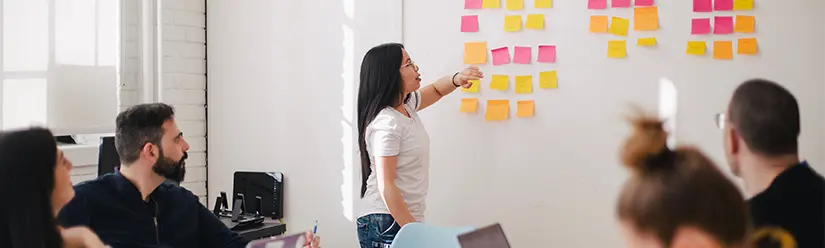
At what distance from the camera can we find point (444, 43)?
11.5 ft

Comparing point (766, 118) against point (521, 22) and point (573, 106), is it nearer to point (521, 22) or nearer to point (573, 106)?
point (573, 106)

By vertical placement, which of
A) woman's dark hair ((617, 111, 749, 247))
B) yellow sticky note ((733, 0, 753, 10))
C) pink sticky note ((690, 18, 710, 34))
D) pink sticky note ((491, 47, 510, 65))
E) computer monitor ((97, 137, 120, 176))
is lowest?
computer monitor ((97, 137, 120, 176))

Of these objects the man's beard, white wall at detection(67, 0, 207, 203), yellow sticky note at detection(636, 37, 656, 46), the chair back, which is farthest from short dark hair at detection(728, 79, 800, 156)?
white wall at detection(67, 0, 207, 203)

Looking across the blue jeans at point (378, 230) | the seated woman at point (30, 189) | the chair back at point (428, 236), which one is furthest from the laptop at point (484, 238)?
the blue jeans at point (378, 230)

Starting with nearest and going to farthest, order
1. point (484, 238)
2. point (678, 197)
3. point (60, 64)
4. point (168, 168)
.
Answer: point (678, 197) → point (484, 238) → point (168, 168) → point (60, 64)

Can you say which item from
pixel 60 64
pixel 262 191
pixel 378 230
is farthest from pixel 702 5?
pixel 60 64

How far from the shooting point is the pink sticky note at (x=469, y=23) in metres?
3.44

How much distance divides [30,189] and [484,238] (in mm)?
1041

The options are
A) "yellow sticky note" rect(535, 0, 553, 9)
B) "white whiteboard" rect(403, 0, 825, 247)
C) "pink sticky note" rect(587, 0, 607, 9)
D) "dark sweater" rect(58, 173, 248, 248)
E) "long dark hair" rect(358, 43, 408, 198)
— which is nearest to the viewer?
"dark sweater" rect(58, 173, 248, 248)

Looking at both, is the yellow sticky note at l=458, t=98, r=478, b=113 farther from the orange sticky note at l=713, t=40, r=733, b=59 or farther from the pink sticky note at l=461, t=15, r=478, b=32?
the orange sticky note at l=713, t=40, r=733, b=59

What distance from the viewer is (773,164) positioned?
1.88m

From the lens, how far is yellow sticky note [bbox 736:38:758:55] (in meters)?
2.97

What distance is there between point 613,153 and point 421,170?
0.80 meters

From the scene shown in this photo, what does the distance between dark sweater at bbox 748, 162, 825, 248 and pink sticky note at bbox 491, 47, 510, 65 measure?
5.39 ft
